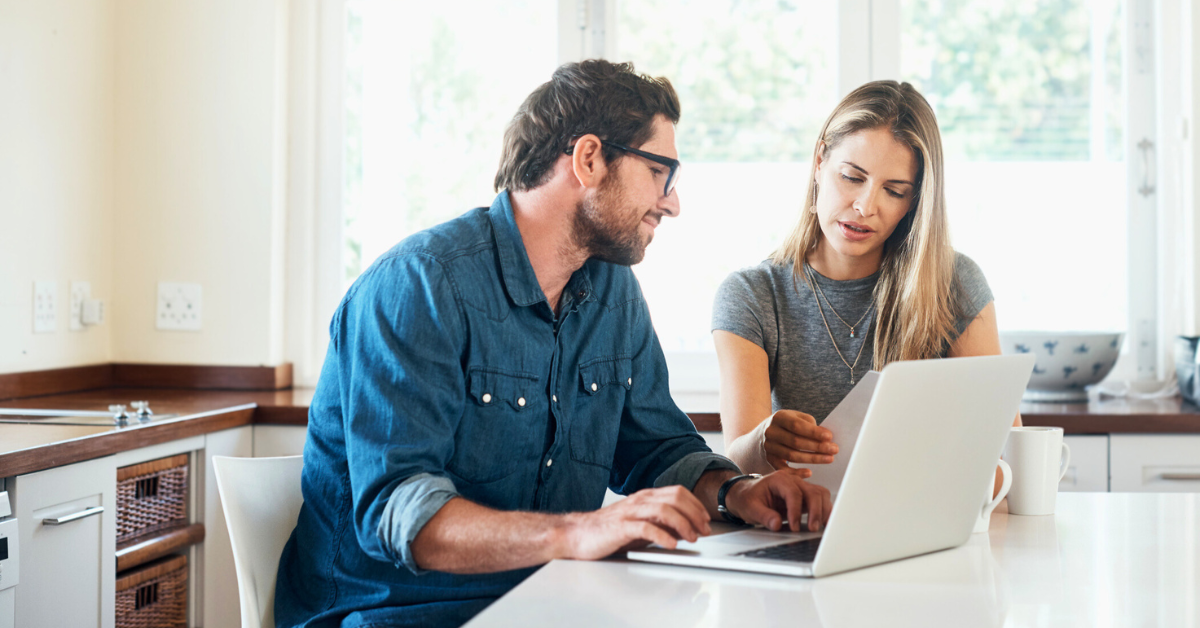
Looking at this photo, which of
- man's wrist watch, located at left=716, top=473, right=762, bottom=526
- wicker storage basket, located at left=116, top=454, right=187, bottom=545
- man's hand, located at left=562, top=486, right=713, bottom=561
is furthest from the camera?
wicker storage basket, located at left=116, top=454, right=187, bottom=545

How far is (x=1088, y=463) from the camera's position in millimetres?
2125

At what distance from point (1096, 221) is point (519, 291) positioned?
2016mm

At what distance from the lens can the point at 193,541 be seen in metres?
2.04

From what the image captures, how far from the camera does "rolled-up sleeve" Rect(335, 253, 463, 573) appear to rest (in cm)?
101

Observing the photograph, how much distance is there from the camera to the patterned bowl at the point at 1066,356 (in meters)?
2.33

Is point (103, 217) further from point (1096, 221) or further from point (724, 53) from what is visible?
point (1096, 221)

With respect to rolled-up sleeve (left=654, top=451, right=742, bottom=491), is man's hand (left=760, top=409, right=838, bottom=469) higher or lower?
higher

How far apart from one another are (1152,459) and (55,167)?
262cm

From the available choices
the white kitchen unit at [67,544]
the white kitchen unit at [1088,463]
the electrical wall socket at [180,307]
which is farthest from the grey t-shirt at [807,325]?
the electrical wall socket at [180,307]

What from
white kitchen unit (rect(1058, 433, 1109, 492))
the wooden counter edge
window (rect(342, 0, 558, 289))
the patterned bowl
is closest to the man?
the wooden counter edge

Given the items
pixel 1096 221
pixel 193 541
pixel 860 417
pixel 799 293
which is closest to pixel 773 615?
pixel 860 417

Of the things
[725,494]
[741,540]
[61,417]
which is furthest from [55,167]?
[741,540]

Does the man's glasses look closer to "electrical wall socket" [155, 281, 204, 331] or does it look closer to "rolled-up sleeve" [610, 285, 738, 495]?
"rolled-up sleeve" [610, 285, 738, 495]

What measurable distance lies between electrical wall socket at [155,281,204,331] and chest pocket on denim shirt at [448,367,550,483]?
5.50ft
